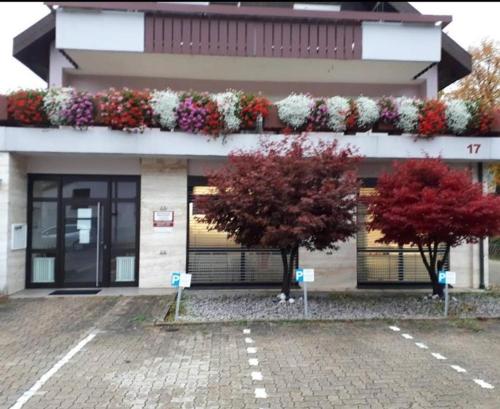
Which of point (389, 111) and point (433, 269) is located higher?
point (389, 111)

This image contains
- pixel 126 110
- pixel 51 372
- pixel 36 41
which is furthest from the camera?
pixel 36 41

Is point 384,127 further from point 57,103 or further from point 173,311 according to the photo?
A: point 57,103

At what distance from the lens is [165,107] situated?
407 inches

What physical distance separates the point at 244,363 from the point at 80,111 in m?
6.93

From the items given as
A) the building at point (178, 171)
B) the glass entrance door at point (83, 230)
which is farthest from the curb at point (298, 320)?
the glass entrance door at point (83, 230)

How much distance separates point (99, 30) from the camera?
1120 cm

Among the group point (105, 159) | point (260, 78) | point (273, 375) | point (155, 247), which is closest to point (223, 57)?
point (260, 78)

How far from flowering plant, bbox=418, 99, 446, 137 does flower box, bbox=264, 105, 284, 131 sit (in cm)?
328

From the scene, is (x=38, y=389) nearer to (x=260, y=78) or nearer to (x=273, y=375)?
(x=273, y=375)

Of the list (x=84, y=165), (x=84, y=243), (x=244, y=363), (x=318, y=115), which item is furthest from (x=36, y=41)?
(x=244, y=363)

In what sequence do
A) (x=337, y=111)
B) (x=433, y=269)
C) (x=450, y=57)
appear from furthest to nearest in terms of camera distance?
(x=450, y=57) < (x=337, y=111) < (x=433, y=269)

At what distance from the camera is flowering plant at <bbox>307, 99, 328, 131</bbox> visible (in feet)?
34.9

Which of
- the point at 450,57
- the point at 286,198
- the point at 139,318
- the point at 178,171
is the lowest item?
the point at 139,318

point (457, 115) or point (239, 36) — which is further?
point (239, 36)
